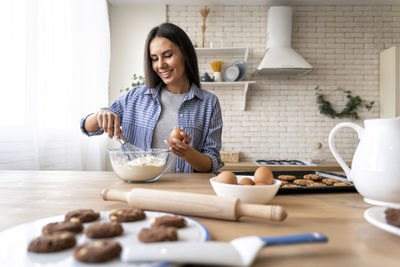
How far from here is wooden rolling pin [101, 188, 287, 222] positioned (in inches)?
23.2

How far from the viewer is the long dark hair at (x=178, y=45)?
5.67ft

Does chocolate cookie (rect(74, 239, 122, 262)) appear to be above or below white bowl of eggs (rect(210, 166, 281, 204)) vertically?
below

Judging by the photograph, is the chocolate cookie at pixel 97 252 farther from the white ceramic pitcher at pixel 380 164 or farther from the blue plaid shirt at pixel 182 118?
the blue plaid shirt at pixel 182 118

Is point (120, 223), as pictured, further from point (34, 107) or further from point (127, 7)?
point (127, 7)

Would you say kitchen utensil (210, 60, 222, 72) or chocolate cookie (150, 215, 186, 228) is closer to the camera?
chocolate cookie (150, 215, 186, 228)

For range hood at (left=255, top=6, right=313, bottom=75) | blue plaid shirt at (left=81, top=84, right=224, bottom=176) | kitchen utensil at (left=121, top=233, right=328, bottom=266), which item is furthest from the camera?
range hood at (left=255, top=6, right=313, bottom=75)

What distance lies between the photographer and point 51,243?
0.44 metres

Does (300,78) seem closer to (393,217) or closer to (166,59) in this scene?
(166,59)

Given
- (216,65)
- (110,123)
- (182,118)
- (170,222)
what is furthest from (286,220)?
(216,65)

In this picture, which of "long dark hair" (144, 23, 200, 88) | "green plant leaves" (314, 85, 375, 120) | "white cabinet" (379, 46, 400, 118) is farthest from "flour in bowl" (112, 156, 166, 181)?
"white cabinet" (379, 46, 400, 118)

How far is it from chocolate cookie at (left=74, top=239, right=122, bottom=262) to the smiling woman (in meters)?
1.66

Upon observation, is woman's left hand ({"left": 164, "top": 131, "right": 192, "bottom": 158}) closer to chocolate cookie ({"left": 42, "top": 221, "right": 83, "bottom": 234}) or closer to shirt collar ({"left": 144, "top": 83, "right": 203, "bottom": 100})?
shirt collar ({"left": 144, "top": 83, "right": 203, "bottom": 100})

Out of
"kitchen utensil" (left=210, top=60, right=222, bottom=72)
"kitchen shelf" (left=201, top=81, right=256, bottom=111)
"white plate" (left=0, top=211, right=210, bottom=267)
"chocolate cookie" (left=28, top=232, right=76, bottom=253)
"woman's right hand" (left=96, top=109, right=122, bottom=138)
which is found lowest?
"white plate" (left=0, top=211, right=210, bottom=267)

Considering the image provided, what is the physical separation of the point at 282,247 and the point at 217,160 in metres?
1.20
